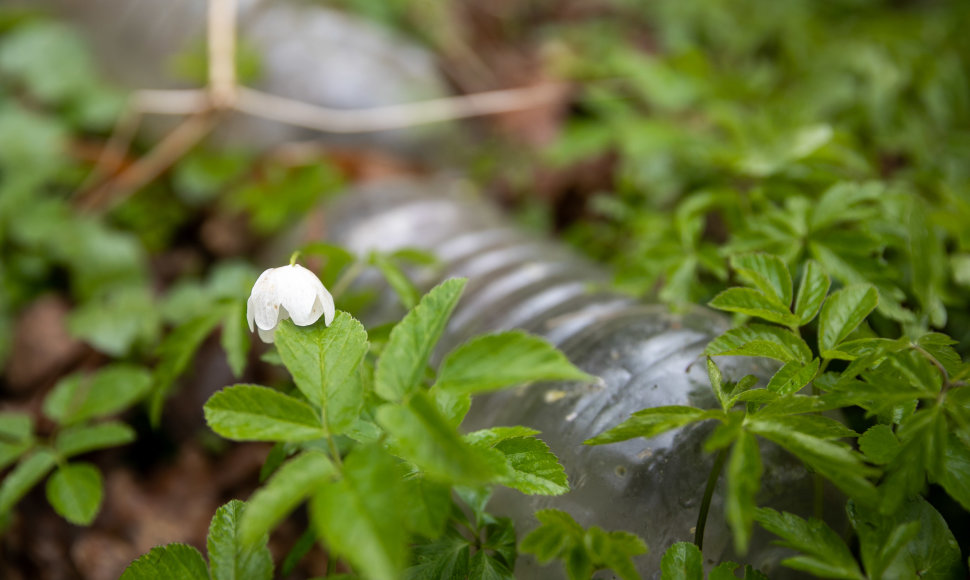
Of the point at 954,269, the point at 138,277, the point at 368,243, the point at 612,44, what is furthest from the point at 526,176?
the point at 954,269

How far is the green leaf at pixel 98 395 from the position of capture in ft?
4.45

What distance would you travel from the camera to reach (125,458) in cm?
170

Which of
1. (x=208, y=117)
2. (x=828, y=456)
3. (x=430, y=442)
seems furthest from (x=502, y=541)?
(x=208, y=117)

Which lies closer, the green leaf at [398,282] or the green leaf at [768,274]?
the green leaf at [768,274]

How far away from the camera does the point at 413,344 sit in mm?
764

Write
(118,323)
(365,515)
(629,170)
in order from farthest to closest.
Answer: (629,170), (118,323), (365,515)

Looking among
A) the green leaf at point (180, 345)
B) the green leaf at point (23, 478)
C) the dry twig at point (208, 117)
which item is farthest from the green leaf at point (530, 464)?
the dry twig at point (208, 117)

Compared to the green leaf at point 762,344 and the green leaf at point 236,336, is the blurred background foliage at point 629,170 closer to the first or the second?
the green leaf at point 236,336

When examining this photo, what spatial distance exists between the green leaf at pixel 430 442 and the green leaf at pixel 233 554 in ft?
0.91

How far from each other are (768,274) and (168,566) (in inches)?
34.8

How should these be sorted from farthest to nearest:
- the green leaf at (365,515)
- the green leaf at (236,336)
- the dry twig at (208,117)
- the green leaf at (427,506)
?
the dry twig at (208,117) → the green leaf at (236,336) → the green leaf at (427,506) → the green leaf at (365,515)

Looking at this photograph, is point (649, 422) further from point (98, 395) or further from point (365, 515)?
point (98, 395)

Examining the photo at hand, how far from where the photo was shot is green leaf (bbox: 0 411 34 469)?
1.20m

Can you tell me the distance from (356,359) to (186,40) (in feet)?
7.38
